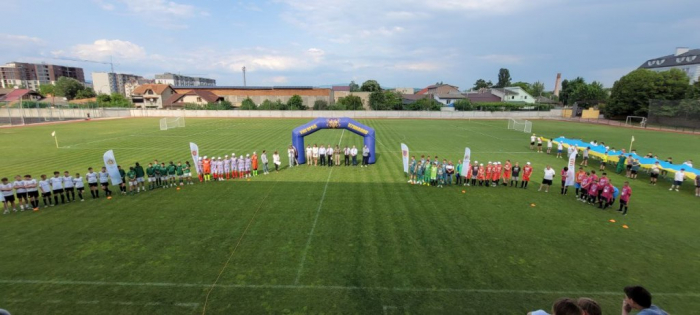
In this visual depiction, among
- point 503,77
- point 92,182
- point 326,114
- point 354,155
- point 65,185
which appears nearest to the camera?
point 65,185

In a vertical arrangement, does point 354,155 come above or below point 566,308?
below

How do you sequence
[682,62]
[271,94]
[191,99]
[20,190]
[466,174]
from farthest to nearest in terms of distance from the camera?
[271,94], [191,99], [682,62], [466,174], [20,190]

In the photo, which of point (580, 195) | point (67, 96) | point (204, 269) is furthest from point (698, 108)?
point (67, 96)

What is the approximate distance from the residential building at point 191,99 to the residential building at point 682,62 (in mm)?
105648

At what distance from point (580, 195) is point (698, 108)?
45.8m

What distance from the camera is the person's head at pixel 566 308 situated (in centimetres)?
299

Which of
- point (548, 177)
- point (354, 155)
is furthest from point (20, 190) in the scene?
point (548, 177)

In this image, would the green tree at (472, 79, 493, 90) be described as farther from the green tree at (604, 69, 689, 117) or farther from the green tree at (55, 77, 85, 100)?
the green tree at (55, 77, 85, 100)

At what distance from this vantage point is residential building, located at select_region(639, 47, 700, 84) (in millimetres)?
69406

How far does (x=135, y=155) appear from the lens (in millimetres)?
23438

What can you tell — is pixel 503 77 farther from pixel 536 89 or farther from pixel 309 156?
pixel 309 156

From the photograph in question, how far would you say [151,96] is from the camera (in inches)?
3406

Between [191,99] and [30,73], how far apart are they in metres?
162

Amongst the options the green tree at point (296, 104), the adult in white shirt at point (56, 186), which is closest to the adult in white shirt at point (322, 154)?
the adult in white shirt at point (56, 186)
